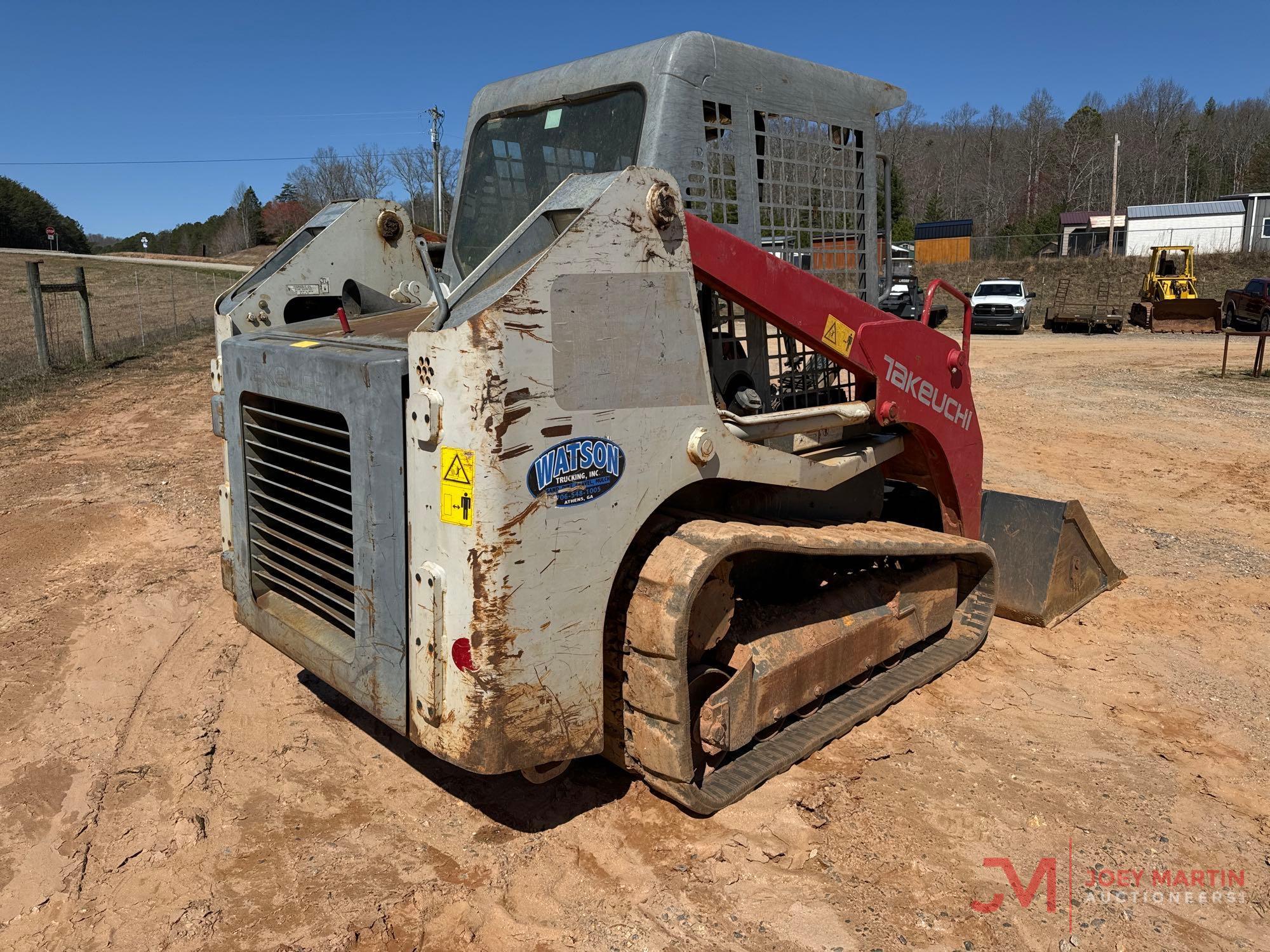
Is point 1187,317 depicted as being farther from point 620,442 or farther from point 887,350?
point 620,442

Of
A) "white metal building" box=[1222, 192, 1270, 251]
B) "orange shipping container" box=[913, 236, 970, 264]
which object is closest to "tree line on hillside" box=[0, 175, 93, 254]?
"orange shipping container" box=[913, 236, 970, 264]

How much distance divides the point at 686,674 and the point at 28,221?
253 feet

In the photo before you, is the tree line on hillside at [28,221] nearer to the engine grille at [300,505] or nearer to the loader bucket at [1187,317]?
the loader bucket at [1187,317]

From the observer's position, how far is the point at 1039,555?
5.44m

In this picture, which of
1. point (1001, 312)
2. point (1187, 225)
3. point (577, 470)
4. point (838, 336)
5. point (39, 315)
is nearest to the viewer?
point (577, 470)

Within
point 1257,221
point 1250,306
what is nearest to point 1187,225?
point 1257,221

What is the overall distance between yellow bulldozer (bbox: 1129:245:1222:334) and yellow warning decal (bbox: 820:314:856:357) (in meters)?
25.4

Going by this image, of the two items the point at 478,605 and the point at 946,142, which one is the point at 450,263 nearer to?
the point at 478,605

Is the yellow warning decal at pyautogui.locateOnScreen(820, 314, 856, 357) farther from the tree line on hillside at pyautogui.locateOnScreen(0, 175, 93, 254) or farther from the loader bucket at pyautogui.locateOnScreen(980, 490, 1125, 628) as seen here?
the tree line on hillside at pyautogui.locateOnScreen(0, 175, 93, 254)

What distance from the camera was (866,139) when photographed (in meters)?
4.50

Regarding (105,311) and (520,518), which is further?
(105,311)

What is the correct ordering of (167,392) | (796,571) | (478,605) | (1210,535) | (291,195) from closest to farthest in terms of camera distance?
(478,605) < (796,571) < (1210,535) < (167,392) < (291,195)

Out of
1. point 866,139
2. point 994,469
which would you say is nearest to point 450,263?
point 866,139

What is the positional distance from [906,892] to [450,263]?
3.03m
